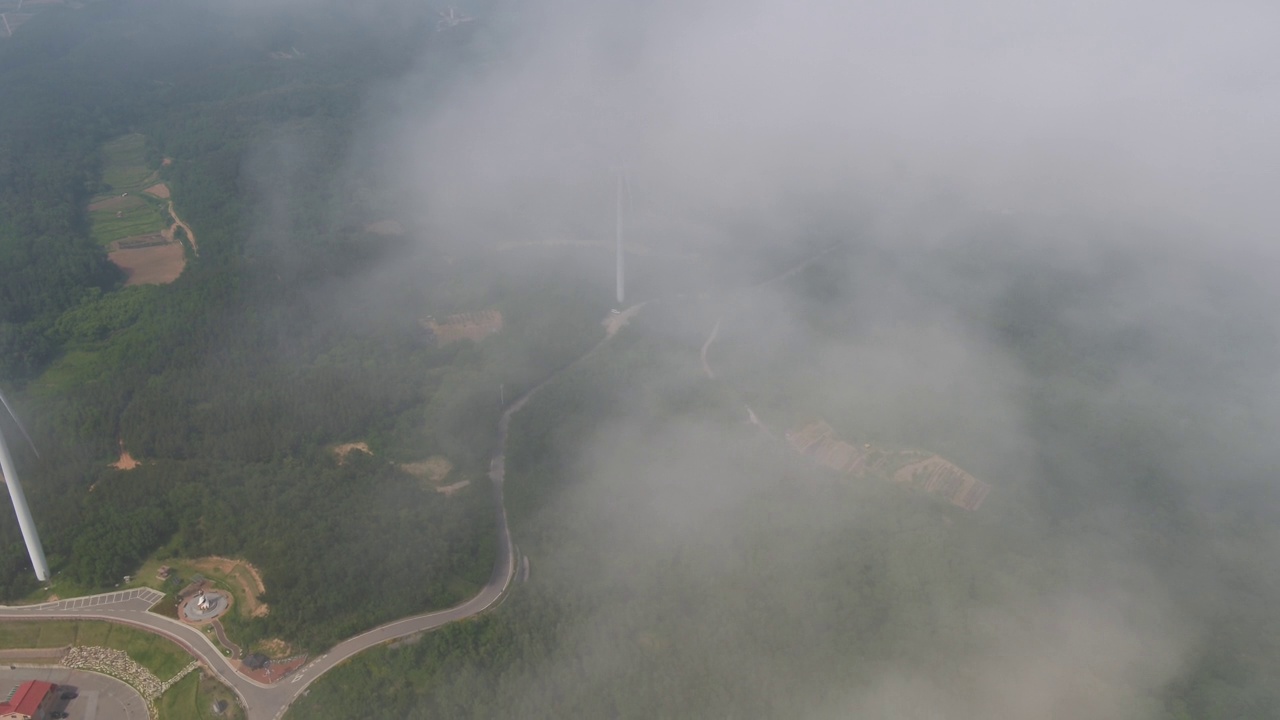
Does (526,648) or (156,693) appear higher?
(526,648)

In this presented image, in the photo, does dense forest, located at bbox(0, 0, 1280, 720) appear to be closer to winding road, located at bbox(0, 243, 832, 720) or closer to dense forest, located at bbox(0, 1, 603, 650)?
dense forest, located at bbox(0, 1, 603, 650)

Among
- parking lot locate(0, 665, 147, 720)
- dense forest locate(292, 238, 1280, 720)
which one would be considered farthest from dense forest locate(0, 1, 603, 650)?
dense forest locate(292, 238, 1280, 720)

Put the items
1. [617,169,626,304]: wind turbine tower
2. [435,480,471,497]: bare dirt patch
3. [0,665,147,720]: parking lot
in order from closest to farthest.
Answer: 1. [0,665,147,720]: parking lot
2. [435,480,471,497]: bare dirt patch
3. [617,169,626,304]: wind turbine tower

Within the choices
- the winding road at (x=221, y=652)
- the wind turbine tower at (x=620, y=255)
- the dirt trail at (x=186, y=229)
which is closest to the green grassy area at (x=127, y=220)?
the dirt trail at (x=186, y=229)

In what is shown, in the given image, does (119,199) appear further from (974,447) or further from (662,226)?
(974,447)

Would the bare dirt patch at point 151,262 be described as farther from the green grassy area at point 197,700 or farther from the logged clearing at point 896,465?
the logged clearing at point 896,465

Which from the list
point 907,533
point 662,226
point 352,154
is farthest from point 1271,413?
point 352,154
